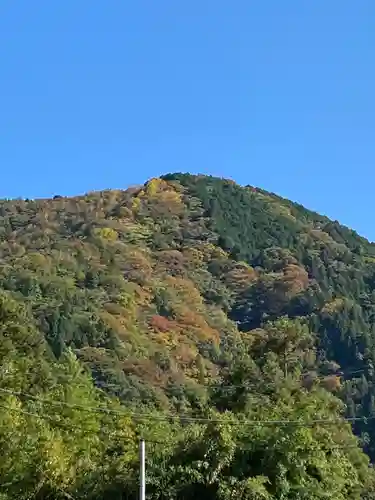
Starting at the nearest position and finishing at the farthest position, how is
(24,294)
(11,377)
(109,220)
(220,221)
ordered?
(11,377) → (24,294) → (109,220) → (220,221)

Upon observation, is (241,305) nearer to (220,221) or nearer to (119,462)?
(220,221)

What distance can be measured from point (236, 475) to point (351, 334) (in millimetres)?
74346

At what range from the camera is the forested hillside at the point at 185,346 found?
26703 mm

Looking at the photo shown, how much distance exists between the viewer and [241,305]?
117 meters

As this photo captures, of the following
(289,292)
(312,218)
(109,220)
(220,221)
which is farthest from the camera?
(312,218)

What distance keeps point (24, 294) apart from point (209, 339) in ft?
76.1

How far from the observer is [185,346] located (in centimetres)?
9625

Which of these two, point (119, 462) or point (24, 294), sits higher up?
point (24, 294)

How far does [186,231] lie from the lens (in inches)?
5522

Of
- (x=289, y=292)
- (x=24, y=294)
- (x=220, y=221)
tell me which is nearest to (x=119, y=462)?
(x=24, y=294)

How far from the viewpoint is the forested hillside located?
2670 centimetres

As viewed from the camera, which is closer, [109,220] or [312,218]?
[109,220]

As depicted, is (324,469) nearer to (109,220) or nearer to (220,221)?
(109,220)

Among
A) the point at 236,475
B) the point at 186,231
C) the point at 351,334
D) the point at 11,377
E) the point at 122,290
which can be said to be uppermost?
the point at 186,231
